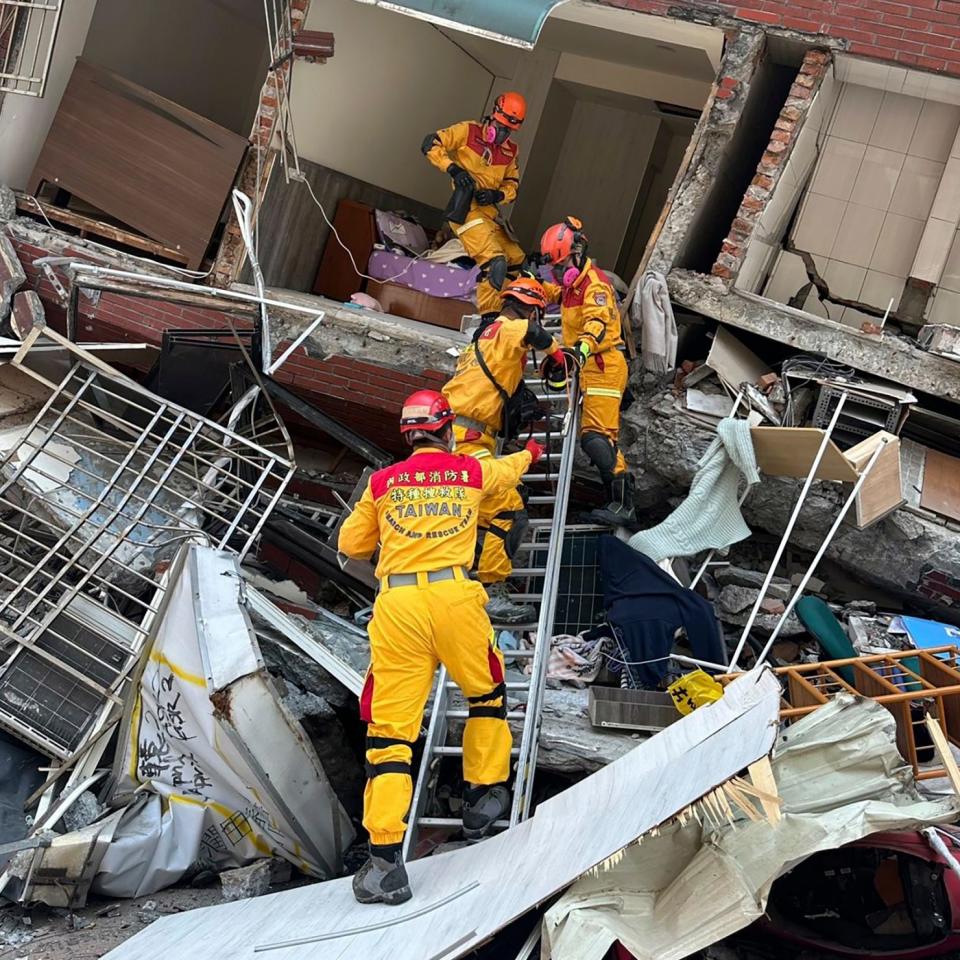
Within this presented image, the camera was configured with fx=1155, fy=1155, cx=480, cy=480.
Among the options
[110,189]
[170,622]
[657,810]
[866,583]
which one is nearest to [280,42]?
[110,189]

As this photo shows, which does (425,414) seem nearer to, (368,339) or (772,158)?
(368,339)

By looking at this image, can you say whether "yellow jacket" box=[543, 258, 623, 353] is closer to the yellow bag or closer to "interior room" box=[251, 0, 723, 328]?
"interior room" box=[251, 0, 723, 328]

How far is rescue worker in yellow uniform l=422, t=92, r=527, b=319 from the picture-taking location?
809 cm

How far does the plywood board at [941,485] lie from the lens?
23.4ft

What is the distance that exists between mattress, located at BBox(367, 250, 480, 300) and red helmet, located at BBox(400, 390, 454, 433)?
365 centimetres

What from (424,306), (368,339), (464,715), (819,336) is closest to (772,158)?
(819,336)

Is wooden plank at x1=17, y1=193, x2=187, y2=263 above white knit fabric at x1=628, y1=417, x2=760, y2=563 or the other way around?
above

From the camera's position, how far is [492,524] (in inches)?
254

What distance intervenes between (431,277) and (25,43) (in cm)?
337

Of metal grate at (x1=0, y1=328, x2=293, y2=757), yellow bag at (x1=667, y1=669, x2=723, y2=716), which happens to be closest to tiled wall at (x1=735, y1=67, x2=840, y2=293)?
yellow bag at (x1=667, y1=669, x2=723, y2=716)

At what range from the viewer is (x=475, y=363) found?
21.5 feet

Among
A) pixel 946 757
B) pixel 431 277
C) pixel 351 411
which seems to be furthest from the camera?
pixel 431 277

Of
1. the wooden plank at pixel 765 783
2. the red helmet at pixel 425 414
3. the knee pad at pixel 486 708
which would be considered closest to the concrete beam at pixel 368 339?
the red helmet at pixel 425 414

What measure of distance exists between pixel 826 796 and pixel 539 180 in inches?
338
